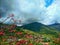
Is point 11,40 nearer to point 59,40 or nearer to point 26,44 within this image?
point 26,44

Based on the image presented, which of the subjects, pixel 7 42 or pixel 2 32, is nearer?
pixel 2 32

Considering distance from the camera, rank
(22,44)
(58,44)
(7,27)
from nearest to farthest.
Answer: (22,44) < (7,27) < (58,44)

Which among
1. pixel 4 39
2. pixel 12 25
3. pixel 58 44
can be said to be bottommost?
pixel 58 44

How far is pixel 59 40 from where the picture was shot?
6.64m

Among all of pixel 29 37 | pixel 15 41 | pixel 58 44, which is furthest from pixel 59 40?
pixel 15 41

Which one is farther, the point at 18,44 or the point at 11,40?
the point at 11,40

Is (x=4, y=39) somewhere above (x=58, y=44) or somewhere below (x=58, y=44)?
above

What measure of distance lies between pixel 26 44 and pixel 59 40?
1730mm

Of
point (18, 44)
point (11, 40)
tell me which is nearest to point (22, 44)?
point (18, 44)

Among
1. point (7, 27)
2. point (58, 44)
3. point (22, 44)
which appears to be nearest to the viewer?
point (22, 44)

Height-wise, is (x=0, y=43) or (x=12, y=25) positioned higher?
(x=12, y=25)

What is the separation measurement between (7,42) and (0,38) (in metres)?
0.22

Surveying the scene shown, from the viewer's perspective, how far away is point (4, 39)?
543 cm

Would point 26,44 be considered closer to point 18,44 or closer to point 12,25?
point 18,44
